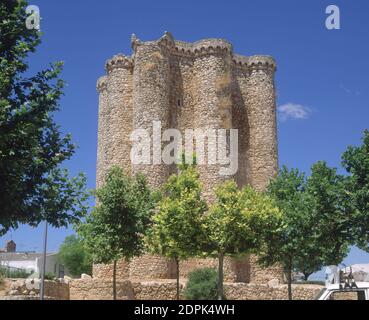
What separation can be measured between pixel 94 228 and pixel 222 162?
15.1m

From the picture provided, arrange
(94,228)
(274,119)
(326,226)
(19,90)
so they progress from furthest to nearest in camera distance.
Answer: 1. (274,119)
2. (94,228)
3. (326,226)
4. (19,90)

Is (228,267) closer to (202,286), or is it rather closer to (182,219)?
(202,286)

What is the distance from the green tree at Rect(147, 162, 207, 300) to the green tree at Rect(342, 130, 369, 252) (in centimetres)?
690

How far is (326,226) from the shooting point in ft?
84.2

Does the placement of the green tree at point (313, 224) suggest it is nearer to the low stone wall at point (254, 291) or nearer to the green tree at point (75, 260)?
the low stone wall at point (254, 291)

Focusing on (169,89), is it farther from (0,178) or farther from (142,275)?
(0,178)

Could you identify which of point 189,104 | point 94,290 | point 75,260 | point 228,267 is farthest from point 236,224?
point 75,260

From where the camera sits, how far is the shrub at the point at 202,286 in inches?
1261

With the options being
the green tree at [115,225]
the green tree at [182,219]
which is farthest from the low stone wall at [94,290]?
the green tree at [182,219]

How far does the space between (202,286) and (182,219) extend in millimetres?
8206

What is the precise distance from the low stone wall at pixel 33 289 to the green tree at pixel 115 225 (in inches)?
154

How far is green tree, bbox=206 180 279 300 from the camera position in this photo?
84.3 ft

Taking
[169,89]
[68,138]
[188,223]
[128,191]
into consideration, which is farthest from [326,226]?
[169,89]

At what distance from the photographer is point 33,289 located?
28906mm
